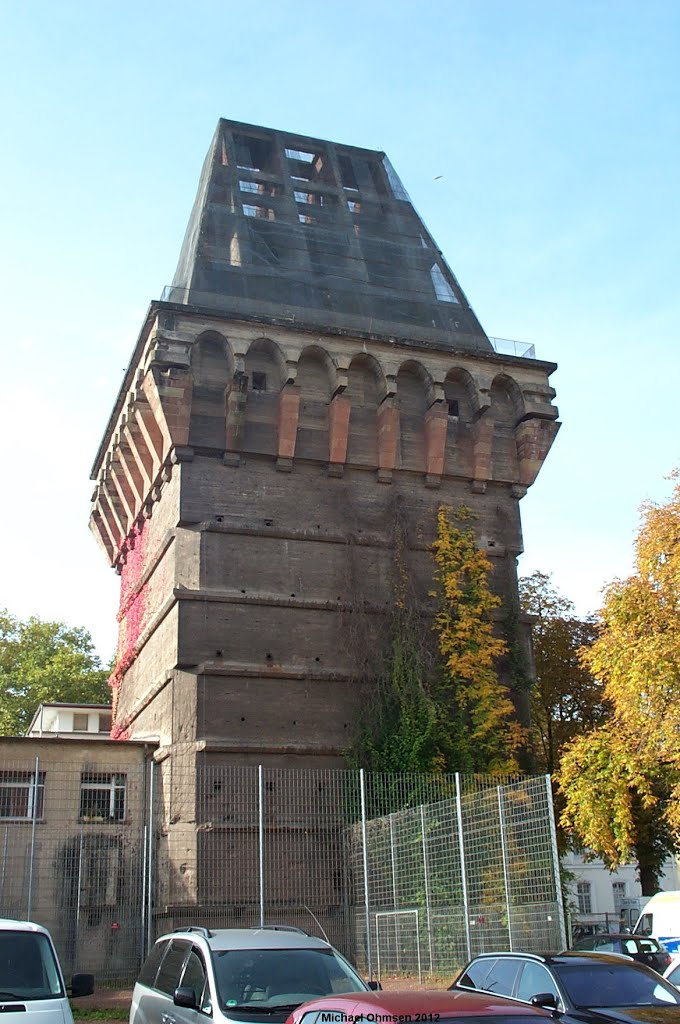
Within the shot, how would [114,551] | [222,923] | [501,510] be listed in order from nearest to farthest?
1. [222,923]
2. [501,510]
3. [114,551]

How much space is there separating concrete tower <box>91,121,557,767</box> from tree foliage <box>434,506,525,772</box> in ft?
2.12

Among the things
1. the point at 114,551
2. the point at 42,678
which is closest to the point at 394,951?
the point at 114,551

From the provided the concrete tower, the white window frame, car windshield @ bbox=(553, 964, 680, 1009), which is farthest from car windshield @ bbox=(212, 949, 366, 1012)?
the white window frame

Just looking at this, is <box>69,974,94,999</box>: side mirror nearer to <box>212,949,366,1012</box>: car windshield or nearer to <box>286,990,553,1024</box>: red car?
<box>212,949,366,1012</box>: car windshield

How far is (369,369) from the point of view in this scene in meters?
31.8

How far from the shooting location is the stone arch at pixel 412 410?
104ft

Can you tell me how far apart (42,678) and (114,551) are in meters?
24.6

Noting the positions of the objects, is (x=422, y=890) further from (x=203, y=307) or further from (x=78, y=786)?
(x=203, y=307)

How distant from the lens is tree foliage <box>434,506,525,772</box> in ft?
93.6

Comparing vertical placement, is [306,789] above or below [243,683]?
below

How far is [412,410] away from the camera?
32281 millimetres

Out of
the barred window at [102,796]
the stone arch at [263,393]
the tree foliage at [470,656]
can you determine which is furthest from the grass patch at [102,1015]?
the stone arch at [263,393]

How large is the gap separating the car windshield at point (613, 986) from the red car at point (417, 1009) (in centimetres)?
481

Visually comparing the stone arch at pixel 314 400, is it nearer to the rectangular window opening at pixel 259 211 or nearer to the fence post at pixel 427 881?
the rectangular window opening at pixel 259 211
